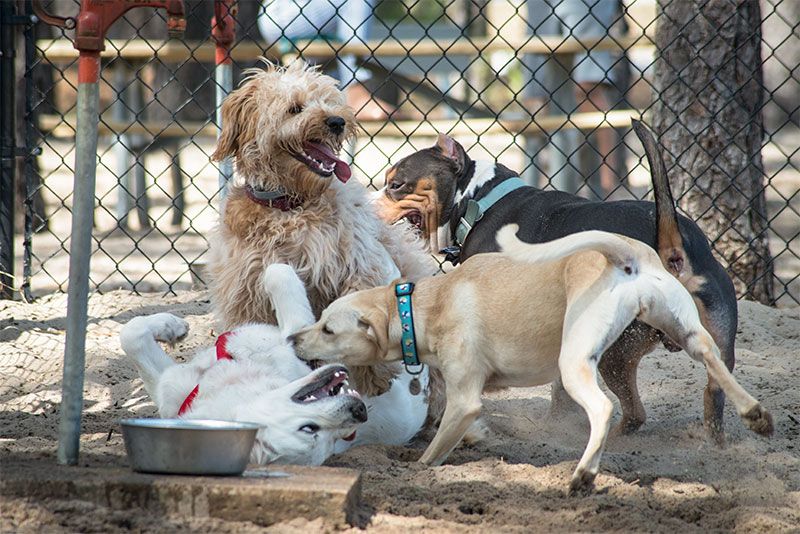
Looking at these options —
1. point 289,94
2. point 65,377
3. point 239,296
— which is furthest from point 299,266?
point 65,377

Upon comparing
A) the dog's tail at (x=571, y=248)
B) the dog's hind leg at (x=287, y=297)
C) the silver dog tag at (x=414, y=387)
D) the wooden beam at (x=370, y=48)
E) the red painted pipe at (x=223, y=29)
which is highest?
the wooden beam at (x=370, y=48)

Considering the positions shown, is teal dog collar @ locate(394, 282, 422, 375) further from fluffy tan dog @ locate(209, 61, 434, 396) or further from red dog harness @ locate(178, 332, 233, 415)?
red dog harness @ locate(178, 332, 233, 415)

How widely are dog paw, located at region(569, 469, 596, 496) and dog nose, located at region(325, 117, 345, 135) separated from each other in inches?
73.0

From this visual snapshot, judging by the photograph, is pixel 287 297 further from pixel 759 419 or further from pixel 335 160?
pixel 759 419

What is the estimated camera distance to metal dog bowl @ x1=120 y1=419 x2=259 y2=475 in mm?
2773

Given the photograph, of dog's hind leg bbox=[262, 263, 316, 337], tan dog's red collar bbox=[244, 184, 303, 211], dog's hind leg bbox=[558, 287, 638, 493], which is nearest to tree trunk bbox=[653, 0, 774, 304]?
tan dog's red collar bbox=[244, 184, 303, 211]

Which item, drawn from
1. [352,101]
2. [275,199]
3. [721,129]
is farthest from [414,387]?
[352,101]

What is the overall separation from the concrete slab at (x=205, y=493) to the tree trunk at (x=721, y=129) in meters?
4.14

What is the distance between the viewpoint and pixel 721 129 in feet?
20.8

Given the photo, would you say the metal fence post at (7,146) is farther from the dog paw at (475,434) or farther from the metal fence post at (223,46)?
the dog paw at (475,434)

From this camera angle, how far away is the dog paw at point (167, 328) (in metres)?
3.99

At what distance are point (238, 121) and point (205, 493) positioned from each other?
2152mm

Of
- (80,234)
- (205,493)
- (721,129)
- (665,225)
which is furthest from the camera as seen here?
(721,129)

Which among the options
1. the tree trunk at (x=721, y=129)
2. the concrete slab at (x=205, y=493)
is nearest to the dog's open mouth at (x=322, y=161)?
the concrete slab at (x=205, y=493)
